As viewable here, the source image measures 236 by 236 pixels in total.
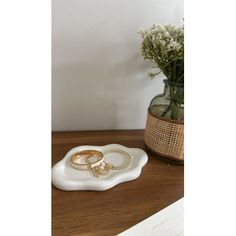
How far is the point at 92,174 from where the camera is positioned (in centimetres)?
59

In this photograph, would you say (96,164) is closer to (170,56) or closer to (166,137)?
(166,137)

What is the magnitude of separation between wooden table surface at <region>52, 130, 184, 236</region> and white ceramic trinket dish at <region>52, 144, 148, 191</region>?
1 cm

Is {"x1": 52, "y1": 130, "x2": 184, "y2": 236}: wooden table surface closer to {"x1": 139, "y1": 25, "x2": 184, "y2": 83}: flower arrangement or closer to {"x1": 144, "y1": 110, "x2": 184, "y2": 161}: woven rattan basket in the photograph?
{"x1": 144, "y1": 110, "x2": 184, "y2": 161}: woven rattan basket

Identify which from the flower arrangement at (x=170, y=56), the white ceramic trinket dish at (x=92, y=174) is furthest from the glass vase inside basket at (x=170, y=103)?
the white ceramic trinket dish at (x=92, y=174)

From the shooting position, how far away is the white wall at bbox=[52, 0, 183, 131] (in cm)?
74

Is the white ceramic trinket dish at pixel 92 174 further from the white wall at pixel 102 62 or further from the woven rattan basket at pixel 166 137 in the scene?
the white wall at pixel 102 62

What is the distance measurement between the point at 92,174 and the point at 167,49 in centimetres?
31

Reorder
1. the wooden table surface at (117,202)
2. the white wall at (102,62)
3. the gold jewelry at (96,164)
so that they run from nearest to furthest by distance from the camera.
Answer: the wooden table surface at (117,202)
the gold jewelry at (96,164)
the white wall at (102,62)

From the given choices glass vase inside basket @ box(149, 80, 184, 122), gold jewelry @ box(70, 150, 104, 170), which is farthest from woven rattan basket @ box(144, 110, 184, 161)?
gold jewelry @ box(70, 150, 104, 170)

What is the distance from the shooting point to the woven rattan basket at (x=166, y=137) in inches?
25.0
